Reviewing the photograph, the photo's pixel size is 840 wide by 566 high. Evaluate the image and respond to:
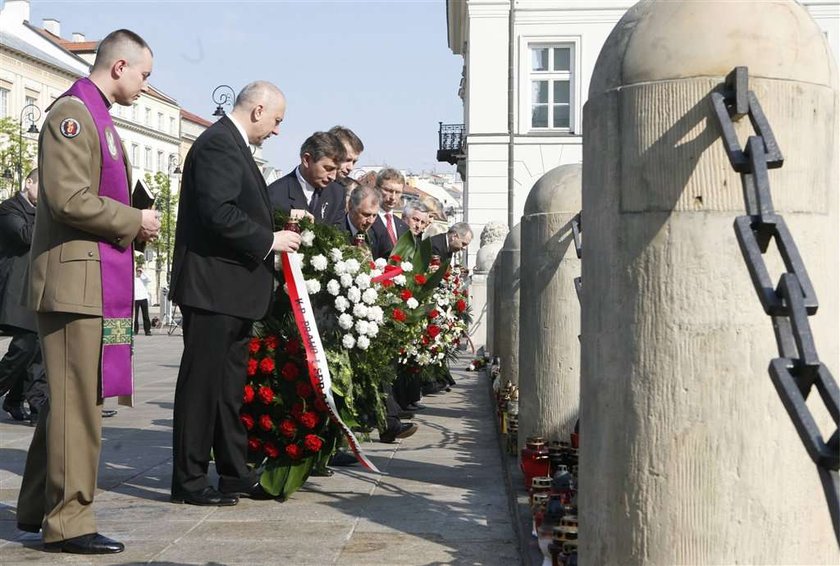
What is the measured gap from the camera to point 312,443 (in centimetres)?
646

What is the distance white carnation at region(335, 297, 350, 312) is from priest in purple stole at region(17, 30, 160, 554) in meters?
1.39

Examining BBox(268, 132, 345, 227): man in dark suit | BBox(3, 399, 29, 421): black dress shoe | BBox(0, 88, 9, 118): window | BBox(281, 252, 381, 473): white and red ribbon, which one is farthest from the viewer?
BBox(0, 88, 9, 118): window

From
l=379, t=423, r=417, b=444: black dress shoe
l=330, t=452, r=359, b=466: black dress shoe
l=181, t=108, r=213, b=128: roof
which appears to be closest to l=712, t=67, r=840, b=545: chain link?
l=330, t=452, r=359, b=466: black dress shoe

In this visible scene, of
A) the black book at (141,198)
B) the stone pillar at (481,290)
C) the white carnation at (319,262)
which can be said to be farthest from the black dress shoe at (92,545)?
the stone pillar at (481,290)

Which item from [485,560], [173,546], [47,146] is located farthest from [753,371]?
[47,146]

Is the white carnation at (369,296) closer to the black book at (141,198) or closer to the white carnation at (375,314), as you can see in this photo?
the white carnation at (375,314)

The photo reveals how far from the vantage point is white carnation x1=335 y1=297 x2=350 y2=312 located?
6.67 meters

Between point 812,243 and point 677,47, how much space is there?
1.86 feet

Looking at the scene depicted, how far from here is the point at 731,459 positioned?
2789 millimetres

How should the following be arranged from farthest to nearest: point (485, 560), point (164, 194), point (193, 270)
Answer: point (164, 194) → point (193, 270) → point (485, 560)

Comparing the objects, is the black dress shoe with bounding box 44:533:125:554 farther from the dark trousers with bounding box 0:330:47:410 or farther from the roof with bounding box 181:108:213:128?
the roof with bounding box 181:108:213:128

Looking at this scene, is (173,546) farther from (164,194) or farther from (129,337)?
(164,194)

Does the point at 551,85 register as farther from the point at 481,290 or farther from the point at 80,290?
the point at 80,290

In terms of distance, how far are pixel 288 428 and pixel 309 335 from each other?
0.54 m
